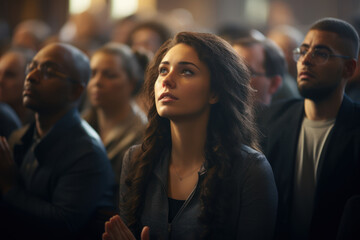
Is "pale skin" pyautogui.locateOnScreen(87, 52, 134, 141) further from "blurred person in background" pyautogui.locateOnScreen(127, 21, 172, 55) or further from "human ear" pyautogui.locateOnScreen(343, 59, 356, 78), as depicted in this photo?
"human ear" pyautogui.locateOnScreen(343, 59, 356, 78)

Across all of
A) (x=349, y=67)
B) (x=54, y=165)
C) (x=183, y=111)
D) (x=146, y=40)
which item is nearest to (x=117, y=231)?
(x=183, y=111)

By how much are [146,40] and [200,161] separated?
3.09 meters

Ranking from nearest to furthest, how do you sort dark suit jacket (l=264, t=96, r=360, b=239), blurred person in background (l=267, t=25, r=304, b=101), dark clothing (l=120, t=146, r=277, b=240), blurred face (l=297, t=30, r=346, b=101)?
dark clothing (l=120, t=146, r=277, b=240) < dark suit jacket (l=264, t=96, r=360, b=239) < blurred face (l=297, t=30, r=346, b=101) < blurred person in background (l=267, t=25, r=304, b=101)

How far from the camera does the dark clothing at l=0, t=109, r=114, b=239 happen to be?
99.4 inches

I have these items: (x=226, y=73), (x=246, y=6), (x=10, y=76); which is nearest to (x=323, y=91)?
(x=226, y=73)

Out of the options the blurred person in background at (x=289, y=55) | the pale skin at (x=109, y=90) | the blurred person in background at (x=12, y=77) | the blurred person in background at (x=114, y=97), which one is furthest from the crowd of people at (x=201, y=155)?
the blurred person in background at (x=12, y=77)

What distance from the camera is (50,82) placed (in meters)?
2.78

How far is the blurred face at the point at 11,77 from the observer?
3.99 meters

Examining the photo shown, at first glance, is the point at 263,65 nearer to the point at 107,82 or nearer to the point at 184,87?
the point at 107,82

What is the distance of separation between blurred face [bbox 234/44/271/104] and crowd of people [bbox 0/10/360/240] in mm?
11

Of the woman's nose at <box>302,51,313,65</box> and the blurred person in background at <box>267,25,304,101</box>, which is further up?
the woman's nose at <box>302,51,313,65</box>

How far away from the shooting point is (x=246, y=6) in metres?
11.2

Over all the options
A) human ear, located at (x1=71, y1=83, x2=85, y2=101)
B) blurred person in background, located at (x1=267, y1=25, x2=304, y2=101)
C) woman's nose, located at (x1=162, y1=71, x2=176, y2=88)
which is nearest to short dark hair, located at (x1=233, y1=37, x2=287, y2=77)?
blurred person in background, located at (x1=267, y1=25, x2=304, y2=101)

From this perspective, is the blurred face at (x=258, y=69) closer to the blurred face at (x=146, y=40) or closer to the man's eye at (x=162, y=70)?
the man's eye at (x=162, y=70)
